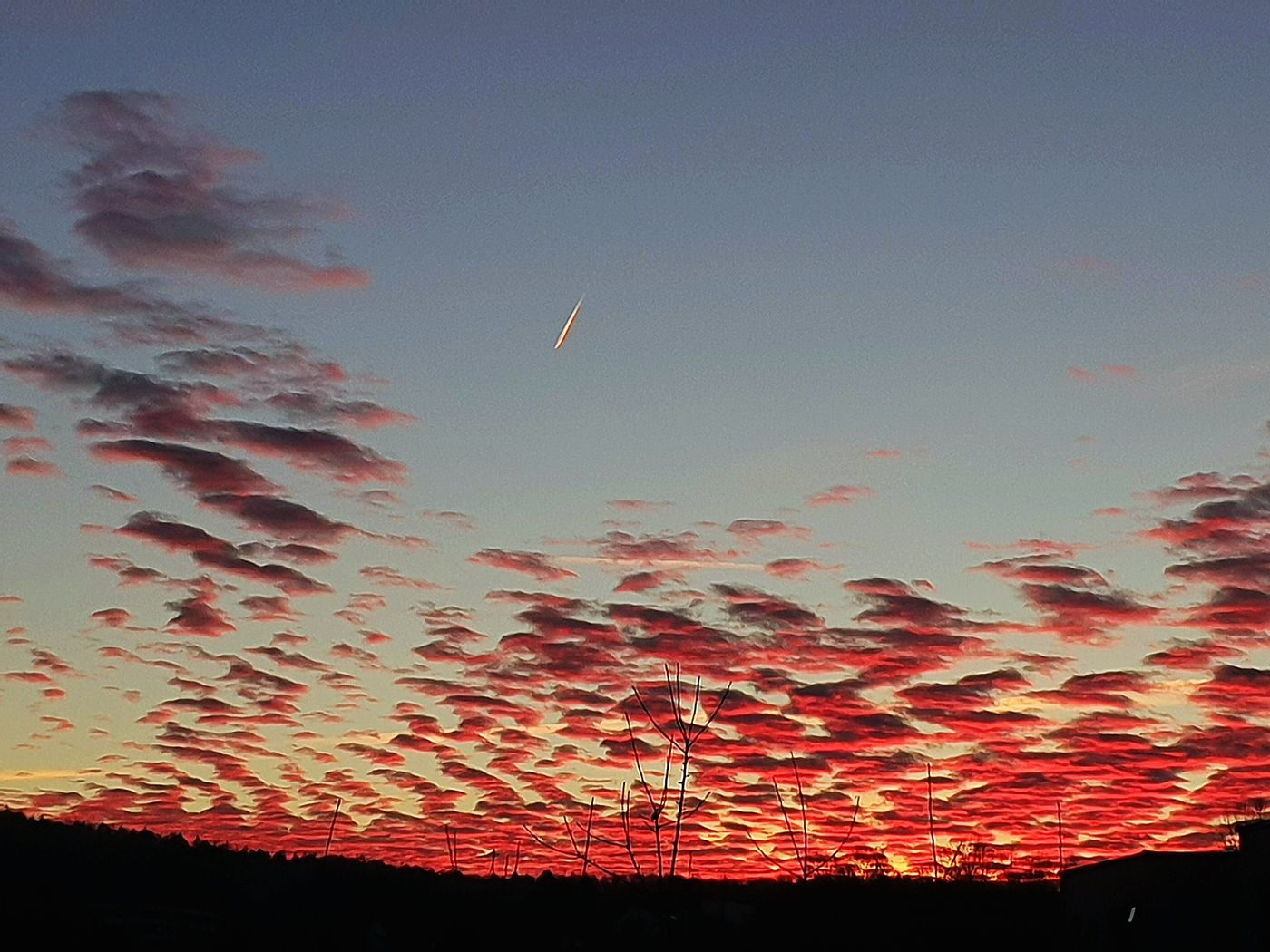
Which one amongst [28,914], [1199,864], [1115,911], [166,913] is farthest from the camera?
[166,913]

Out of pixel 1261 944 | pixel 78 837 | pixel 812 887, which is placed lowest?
pixel 1261 944

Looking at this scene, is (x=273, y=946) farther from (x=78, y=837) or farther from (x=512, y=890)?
(x=78, y=837)

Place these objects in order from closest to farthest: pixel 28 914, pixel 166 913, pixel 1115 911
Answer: pixel 1115 911
pixel 28 914
pixel 166 913

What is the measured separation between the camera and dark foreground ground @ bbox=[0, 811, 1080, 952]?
194 feet

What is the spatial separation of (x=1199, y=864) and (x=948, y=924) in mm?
20047

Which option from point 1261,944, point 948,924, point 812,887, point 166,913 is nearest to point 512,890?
point 166,913

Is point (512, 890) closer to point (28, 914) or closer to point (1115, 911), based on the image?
point (28, 914)

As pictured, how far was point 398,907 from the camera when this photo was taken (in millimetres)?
92688

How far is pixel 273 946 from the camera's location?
3049 inches

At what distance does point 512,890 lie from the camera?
90250 mm

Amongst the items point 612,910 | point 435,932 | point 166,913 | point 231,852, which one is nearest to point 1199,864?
point 612,910

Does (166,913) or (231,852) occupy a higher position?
(231,852)

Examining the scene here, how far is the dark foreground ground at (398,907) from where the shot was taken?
59281 mm

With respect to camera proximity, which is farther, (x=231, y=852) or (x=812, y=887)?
(x=231, y=852)
